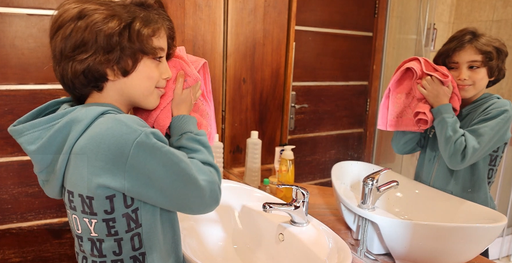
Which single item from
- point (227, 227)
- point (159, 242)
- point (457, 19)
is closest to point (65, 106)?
point (159, 242)

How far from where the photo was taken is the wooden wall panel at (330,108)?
3.48 feet

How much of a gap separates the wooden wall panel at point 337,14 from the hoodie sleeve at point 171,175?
2.01 ft

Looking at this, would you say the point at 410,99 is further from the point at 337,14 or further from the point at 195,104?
the point at 195,104

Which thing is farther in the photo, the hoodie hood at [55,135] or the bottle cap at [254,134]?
the bottle cap at [254,134]

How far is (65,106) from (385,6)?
838mm

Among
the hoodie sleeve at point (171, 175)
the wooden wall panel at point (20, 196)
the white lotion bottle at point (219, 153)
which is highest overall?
the hoodie sleeve at point (171, 175)

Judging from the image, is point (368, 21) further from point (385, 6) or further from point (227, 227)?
point (227, 227)

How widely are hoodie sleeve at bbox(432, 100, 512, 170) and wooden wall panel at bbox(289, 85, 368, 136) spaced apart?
23 centimetres

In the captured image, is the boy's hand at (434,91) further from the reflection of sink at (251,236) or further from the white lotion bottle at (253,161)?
the white lotion bottle at (253,161)

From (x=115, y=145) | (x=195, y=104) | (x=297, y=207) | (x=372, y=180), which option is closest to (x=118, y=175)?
(x=115, y=145)

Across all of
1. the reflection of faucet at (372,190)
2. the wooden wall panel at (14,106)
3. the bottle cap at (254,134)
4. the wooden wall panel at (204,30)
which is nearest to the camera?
the reflection of faucet at (372,190)

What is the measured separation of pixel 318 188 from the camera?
118 cm

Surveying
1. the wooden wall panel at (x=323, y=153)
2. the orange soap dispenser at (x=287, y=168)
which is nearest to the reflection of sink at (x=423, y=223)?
the wooden wall panel at (x=323, y=153)

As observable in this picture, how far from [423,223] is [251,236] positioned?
47 centimetres
